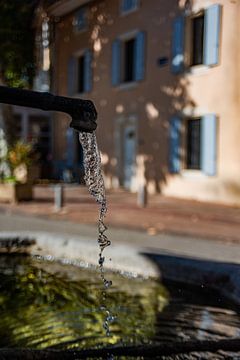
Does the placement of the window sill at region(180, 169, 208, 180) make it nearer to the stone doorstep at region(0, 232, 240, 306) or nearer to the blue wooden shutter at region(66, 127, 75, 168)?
the blue wooden shutter at region(66, 127, 75, 168)

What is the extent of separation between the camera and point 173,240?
→ 611 cm

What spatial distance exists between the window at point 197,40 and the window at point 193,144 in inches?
52.9

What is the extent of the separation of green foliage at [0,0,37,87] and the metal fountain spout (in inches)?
291

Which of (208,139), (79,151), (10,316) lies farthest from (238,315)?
(79,151)

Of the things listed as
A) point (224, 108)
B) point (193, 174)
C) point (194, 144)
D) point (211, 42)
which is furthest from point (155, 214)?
point (211, 42)

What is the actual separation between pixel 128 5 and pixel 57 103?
39.3ft

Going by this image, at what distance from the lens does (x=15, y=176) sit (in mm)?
11578

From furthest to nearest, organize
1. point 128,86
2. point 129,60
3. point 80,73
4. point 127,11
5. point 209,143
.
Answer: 1. point 80,73
2. point 129,60
3. point 128,86
4. point 127,11
5. point 209,143

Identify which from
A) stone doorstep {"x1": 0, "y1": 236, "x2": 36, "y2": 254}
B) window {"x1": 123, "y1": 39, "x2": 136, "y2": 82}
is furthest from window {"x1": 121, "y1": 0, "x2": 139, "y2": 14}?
stone doorstep {"x1": 0, "y1": 236, "x2": 36, "y2": 254}

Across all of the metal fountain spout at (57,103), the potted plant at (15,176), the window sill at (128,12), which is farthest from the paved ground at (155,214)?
the window sill at (128,12)

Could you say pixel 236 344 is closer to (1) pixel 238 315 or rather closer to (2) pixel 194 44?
(1) pixel 238 315

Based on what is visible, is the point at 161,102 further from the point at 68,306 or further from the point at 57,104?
the point at 57,104

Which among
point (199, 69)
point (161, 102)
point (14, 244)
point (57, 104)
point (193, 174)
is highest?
point (199, 69)

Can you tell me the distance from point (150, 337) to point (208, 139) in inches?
337
